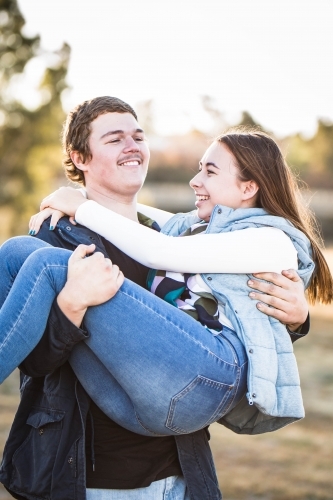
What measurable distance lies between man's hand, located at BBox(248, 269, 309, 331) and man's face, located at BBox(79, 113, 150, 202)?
0.83 m

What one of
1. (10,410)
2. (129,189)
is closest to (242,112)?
(10,410)

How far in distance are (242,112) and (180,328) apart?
37395mm

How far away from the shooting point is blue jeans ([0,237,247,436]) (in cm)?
213

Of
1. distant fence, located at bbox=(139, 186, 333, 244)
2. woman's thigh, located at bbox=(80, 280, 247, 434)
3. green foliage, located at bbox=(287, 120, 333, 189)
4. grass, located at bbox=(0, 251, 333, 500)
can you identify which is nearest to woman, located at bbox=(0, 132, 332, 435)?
woman's thigh, located at bbox=(80, 280, 247, 434)

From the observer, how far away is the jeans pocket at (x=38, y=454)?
93.0 inches

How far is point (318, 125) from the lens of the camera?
4581 cm

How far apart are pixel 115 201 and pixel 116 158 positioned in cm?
20

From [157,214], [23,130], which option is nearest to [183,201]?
[23,130]

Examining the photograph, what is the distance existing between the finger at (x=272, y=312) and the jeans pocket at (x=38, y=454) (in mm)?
796

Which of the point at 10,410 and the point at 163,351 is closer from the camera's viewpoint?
the point at 163,351

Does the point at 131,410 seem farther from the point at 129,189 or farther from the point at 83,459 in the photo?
the point at 129,189

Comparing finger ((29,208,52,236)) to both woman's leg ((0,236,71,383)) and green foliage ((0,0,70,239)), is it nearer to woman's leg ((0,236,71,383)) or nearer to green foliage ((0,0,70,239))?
woman's leg ((0,236,71,383))

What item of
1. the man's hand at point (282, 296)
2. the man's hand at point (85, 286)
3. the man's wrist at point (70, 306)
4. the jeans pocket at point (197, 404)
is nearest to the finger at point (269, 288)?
the man's hand at point (282, 296)

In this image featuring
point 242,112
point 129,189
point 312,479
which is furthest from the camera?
point 242,112
